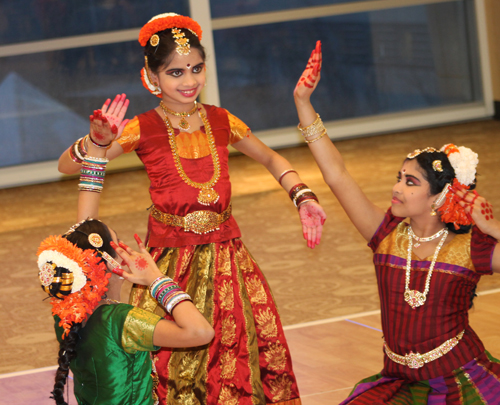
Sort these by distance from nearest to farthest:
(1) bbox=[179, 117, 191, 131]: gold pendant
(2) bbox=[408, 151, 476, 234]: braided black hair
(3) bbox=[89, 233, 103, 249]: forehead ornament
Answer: (3) bbox=[89, 233, 103, 249]: forehead ornament, (2) bbox=[408, 151, 476, 234]: braided black hair, (1) bbox=[179, 117, 191, 131]: gold pendant

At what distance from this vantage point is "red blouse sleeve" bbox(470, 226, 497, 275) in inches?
91.1

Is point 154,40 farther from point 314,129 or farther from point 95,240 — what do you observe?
point 95,240

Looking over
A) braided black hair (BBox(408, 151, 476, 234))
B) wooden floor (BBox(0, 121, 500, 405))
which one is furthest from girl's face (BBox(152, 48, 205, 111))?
wooden floor (BBox(0, 121, 500, 405))

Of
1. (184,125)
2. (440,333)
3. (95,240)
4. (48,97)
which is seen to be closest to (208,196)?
(184,125)

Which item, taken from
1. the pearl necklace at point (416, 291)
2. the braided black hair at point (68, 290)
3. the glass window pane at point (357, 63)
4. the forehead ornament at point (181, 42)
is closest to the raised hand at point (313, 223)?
the pearl necklace at point (416, 291)

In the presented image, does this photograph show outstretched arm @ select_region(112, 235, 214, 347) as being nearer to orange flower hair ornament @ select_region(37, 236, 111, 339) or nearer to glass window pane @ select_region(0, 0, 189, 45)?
orange flower hair ornament @ select_region(37, 236, 111, 339)

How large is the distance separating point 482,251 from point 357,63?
841 centimetres

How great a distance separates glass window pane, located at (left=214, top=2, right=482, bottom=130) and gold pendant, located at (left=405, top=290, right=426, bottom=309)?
26.0 feet

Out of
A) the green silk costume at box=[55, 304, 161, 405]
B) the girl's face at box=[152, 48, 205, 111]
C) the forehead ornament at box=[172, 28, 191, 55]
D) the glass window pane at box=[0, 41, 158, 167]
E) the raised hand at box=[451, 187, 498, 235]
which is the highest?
the glass window pane at box=[0, 41, 158, 167]

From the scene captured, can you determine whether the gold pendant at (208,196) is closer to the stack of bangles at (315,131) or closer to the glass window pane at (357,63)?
the stack of bangles at (315,131)

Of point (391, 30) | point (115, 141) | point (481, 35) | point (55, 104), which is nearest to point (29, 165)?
point (55, 104)

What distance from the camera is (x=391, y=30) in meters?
10.4

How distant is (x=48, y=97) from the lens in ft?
30.5

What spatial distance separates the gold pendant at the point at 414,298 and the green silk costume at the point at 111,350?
2.65 feet
